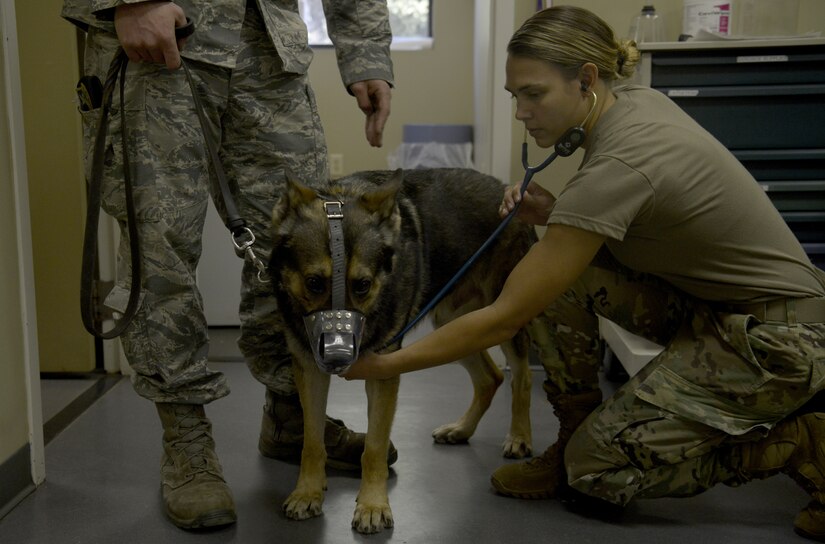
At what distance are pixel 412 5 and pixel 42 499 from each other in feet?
14.5

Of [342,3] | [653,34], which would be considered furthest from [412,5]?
[342,3]

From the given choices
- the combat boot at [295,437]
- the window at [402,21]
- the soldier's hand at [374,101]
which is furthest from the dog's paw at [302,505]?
the window at [402,21]

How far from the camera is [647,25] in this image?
116 inches

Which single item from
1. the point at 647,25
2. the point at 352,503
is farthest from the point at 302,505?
the point at 647,25

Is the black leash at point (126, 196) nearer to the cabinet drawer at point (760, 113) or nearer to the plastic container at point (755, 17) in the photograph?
the cabinet drawer at point (760, 113)

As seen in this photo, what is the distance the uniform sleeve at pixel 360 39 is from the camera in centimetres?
208

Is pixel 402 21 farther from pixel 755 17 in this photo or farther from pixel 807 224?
pixel 807 224

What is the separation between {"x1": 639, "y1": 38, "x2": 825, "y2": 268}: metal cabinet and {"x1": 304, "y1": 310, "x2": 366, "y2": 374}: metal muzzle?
153 centimetres

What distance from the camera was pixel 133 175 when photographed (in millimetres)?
1772

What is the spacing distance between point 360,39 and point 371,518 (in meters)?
1.17

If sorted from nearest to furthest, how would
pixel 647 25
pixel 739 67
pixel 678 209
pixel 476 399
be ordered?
pixel 678 209, pixel 476 399, pixel 739 67, pixel 647 25

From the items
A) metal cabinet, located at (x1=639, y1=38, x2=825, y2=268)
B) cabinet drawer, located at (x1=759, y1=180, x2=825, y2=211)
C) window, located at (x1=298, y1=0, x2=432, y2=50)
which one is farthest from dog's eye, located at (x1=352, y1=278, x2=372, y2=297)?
window, located at (x1=298, y1=0, x2=432, y2=50)

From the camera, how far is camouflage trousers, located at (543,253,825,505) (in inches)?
68.5

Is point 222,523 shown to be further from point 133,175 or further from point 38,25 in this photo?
point 38,25
